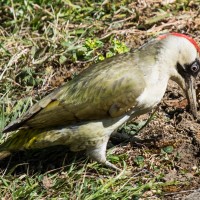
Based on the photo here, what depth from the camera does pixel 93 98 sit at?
570 centimetres

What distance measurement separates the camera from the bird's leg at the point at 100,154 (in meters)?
5.83

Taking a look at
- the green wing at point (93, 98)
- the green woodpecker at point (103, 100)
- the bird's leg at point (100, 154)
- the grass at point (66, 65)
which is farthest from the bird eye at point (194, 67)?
the bird's leg at point (100, 154)

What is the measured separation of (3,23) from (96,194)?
124 inches

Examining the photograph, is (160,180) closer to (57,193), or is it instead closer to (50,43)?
(57,193)

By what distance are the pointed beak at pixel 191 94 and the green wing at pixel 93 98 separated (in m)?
0.53

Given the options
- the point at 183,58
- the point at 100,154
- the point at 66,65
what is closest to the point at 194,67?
the point at 183,58

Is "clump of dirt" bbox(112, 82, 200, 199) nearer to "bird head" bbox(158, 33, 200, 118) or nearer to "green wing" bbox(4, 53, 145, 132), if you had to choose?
"bird head" bbox(158, 33, 200, 118)

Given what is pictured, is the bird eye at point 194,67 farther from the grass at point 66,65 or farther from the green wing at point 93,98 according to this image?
the grass at point 66,65

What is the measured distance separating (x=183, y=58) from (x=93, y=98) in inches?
Result: 34.4

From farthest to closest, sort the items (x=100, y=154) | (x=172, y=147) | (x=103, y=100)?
(x=172, y=147) → (x=100, y=154) → (x=103, y=100)

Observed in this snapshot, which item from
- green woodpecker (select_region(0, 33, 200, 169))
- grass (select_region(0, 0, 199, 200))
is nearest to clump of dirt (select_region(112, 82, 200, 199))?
grass (select_region(0, 0, 199, 200))

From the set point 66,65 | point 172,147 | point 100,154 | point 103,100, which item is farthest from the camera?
point 66,65

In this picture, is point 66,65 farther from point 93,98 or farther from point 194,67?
point 194,67

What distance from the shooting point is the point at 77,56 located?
7305 millimetres
